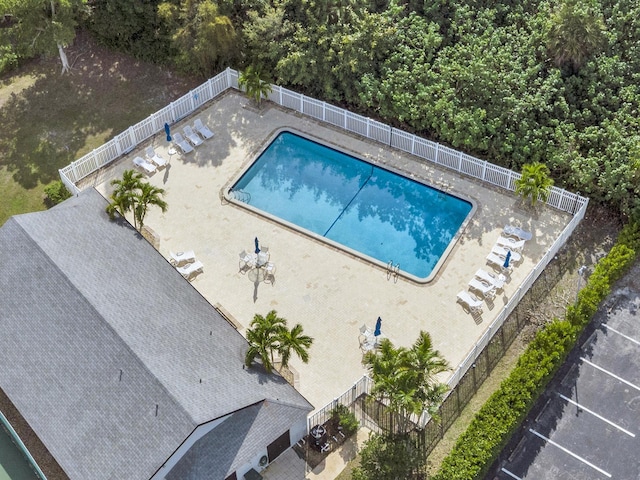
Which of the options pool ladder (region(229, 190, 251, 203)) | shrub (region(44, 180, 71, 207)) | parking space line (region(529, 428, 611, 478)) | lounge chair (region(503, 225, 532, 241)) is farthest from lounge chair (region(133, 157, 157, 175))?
parking space line (region(529, 428, 611, 478))

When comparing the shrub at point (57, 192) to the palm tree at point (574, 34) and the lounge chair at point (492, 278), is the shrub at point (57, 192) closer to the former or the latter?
the lounge chair at point (492, 278)

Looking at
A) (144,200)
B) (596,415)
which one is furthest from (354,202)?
(596,415)

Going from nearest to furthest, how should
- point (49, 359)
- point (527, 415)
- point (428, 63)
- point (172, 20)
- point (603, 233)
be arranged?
1. point (49, 359)
2. point (527, 415)
3. point (603, 233)
4. point (428, 63)
5. point (172, 20)

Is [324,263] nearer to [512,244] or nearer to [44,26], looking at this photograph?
[512,244]

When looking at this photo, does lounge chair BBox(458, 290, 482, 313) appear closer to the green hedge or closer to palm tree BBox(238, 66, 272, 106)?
the green hedge

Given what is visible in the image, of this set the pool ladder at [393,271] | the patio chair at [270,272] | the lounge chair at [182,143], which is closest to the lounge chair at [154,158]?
the lounge chair at [182,143]

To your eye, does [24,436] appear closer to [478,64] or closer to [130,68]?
[130,68]

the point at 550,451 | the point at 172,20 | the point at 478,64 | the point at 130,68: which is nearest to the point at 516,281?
the point at 550,451
